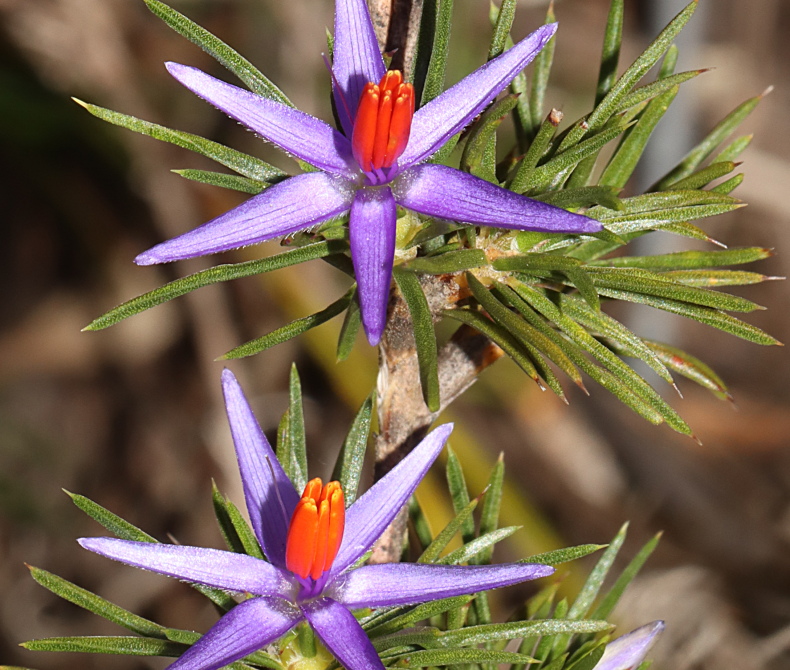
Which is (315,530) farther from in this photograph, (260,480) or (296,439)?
(296,439)

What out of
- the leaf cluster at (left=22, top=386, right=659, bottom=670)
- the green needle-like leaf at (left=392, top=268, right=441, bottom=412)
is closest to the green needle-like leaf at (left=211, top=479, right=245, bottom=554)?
the leaf cluster at (left=22, top=386, right=659, bottom=670)

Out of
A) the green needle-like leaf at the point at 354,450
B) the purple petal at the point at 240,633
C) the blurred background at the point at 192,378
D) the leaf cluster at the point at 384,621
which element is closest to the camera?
the purple petal at the point at 240,633

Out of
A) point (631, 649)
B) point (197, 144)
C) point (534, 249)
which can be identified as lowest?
point (631, 649)

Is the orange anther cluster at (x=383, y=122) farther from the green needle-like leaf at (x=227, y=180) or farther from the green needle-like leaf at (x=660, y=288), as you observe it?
the green needle-like leaf at (x=660, y=288)

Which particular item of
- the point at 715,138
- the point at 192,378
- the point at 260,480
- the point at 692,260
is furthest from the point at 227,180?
the point at 192,378

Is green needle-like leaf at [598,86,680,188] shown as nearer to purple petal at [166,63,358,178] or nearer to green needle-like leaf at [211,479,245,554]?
purple petal at [166,63,358,178]

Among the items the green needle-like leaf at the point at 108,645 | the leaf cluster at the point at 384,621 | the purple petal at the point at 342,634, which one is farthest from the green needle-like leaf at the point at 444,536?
the green needle-like leaf at the point at 108,645
